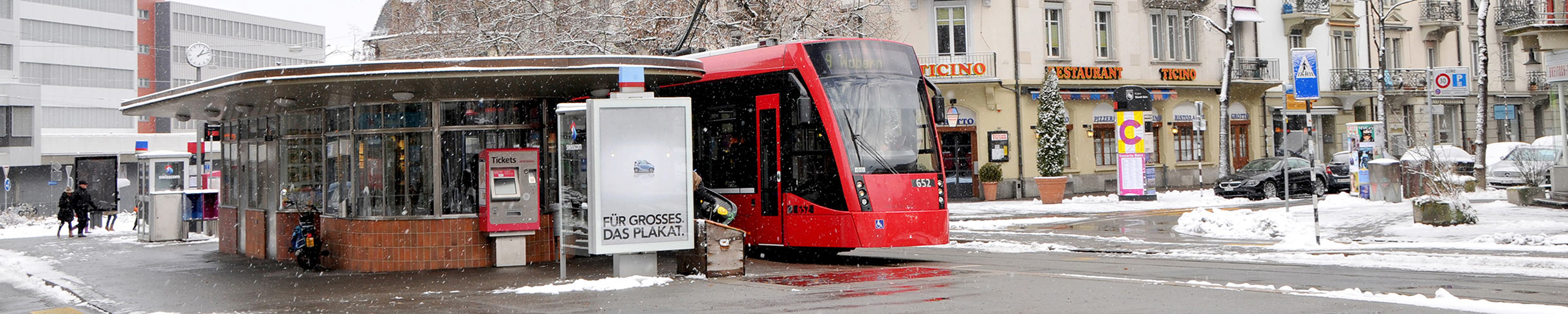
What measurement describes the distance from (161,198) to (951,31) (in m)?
21.7

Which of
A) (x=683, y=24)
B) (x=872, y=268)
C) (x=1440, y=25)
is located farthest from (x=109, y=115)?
(x=872, y=268)

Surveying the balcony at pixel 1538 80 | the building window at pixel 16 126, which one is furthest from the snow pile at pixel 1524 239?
the building window at pixel 16 126

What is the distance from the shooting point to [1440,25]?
50.9 m

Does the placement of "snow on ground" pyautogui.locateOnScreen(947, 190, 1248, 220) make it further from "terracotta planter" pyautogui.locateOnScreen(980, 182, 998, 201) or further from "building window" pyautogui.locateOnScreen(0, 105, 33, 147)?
"building window" pyautogui.locateOnScreen(0, 105, 33, 147)

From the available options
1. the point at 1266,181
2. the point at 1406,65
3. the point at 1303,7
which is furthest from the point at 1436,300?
the point at 1406,65

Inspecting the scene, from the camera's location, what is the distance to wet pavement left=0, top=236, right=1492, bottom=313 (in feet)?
33.0

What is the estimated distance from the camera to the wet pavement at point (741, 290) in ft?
33.0

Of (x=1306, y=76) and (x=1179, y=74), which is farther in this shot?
(x=1179, y=74)

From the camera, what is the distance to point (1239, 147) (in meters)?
43.7

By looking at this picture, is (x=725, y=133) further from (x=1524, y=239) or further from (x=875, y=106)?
(x=1524, y=239)

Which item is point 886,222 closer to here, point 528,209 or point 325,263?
point 528,209

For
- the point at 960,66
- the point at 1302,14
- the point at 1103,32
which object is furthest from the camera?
the point at 1302,14

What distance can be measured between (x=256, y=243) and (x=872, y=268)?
976cm

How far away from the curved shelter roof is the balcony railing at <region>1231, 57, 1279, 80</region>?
31541 millimetres
